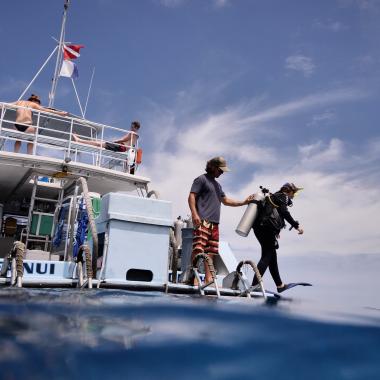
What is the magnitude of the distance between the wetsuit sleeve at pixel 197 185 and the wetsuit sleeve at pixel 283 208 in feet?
4.26

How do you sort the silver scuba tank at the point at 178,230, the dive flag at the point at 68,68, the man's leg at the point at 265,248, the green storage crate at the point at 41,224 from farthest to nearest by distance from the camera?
the dive flag at the point at 68,68 → the green storage crate at the point at 41,224 → the silver scuba tank at the point at 178,230 → the man's leg at the point at 265,248

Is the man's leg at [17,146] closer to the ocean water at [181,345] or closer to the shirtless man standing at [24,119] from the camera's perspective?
the shirtless man standing at [24,119]

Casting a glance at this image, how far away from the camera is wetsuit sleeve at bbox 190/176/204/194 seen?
5.13 meters

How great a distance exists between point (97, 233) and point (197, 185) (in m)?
1.31

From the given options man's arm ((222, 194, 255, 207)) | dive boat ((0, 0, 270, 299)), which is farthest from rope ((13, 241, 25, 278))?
man's arm ((222, 194, 255, 207))

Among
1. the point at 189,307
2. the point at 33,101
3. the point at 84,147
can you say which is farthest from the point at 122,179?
the point at 189,307

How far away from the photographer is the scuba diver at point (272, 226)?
5820mm

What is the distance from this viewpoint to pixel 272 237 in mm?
5879

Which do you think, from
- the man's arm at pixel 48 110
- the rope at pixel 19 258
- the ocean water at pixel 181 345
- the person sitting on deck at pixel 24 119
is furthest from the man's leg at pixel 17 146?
the ocean water at pixel 181 345

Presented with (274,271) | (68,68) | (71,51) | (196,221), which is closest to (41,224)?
(196,221)

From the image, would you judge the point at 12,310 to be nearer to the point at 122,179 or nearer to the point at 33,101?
the point at 122,179

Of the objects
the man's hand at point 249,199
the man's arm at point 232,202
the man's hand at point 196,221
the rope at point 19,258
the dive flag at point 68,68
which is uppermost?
the dive flag at point 68,68

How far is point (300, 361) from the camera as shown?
163cm

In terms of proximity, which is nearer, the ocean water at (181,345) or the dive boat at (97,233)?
the ocean water at (181,345)
